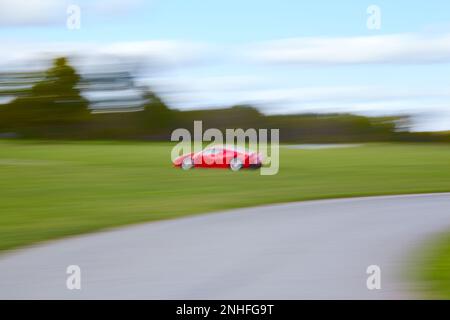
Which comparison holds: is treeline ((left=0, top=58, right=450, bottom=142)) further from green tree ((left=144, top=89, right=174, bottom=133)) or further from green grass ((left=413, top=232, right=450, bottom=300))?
green grass ((left=413, top=232, right=450, bottom=300))

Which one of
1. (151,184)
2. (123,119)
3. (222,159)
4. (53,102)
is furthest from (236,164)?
(53,102)

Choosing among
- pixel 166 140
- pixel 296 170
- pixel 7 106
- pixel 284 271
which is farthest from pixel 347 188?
pixel 7 106

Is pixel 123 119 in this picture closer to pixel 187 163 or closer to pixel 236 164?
pixel 187 163

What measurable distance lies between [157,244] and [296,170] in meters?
18.6

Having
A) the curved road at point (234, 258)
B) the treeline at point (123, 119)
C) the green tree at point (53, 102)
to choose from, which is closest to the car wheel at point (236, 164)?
the curved road at point (234, 258)

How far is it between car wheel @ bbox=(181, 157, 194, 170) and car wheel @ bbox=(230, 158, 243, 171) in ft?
5.42

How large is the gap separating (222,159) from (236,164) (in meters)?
0.61

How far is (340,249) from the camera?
9.46m

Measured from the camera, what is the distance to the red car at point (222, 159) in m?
26.6

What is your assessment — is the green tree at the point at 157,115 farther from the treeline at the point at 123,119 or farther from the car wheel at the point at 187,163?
the car wheel at the point at 187,163

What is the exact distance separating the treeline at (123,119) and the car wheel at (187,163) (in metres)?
17.6

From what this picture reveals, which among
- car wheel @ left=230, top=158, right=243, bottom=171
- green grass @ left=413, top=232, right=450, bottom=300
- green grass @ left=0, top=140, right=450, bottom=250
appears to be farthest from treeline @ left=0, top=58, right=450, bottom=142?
green grass @ left=413, top=232, right=450, bottom=300

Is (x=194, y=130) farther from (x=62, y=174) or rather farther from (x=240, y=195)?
(x=240, y=195)

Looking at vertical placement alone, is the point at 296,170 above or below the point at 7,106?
below
